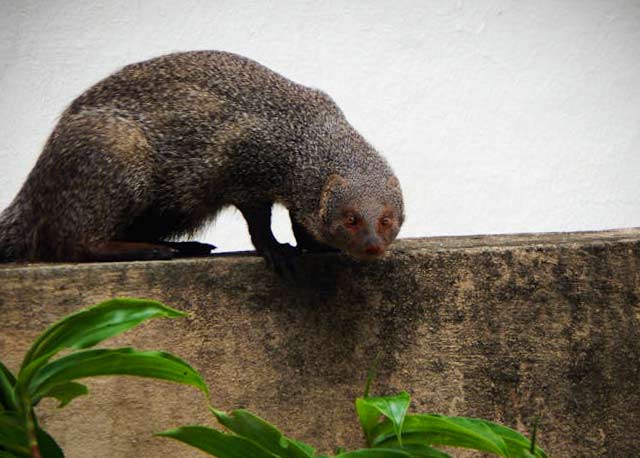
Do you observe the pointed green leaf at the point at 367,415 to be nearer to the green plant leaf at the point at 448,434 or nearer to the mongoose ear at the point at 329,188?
the green plant leaf at the point at 448,434

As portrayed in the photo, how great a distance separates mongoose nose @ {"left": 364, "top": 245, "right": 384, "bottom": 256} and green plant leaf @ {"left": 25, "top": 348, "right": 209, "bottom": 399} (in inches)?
50.0

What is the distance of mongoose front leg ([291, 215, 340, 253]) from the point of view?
280cm

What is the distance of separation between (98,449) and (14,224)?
1033 millimetres

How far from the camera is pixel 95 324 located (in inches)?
40.4

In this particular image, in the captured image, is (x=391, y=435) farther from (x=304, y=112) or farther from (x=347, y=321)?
(x=304, y=112)

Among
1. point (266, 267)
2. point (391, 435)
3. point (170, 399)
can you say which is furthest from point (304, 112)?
point (391, 435)

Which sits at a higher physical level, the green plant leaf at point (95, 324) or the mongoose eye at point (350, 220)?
the mongoose eye at point (350, 220)

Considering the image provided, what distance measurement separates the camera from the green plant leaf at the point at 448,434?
1.07 m

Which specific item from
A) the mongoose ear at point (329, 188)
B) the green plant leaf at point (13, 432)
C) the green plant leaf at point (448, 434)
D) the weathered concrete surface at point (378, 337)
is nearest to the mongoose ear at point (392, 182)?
the mongoose ear at point (329, 188)

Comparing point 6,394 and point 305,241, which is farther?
point 305,241

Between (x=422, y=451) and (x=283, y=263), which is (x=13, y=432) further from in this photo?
(x=283, y=263)

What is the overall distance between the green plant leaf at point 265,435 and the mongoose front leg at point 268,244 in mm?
1272

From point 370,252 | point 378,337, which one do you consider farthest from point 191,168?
point 378,337

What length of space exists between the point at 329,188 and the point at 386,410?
1557 mm
